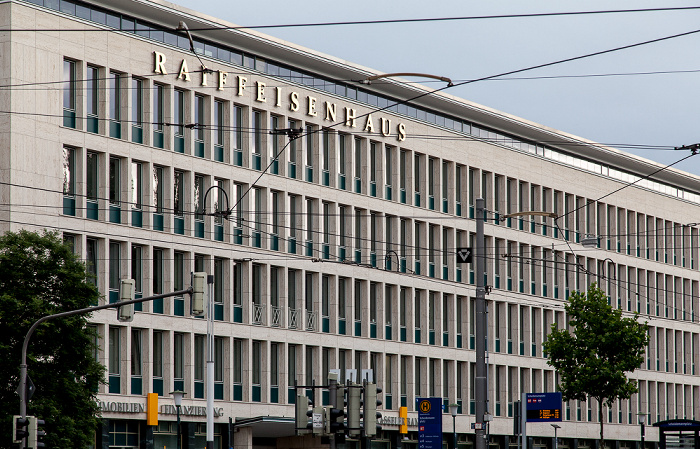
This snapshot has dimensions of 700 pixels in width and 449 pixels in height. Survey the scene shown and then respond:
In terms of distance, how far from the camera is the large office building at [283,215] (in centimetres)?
5016

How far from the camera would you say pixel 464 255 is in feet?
106

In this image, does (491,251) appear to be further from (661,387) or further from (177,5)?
(177,5)

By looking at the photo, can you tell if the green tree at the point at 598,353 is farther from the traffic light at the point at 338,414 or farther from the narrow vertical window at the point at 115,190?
the traffic light at the point at 338,414

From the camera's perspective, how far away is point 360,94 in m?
63.8

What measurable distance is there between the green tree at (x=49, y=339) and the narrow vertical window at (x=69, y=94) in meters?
11.3

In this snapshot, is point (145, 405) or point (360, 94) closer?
point (145, 405)

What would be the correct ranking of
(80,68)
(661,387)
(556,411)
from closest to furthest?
(556,411) → (80,68) → (661,387)

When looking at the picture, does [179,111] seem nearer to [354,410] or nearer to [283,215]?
[283,215]

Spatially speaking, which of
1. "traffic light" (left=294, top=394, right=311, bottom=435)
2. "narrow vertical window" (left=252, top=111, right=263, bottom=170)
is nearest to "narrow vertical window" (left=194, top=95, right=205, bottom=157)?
"narrow vertical window" (left=252, top=111, right=263, bottom=170)

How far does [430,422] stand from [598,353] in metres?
15.5

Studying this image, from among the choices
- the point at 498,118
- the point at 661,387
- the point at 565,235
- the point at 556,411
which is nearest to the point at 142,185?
the point at 556,411

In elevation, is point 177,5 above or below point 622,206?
above

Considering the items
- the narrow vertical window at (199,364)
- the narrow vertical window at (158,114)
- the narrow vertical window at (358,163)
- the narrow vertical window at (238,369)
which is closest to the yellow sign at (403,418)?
the narrow vertical window at (238,369)

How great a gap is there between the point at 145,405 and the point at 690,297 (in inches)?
1919
